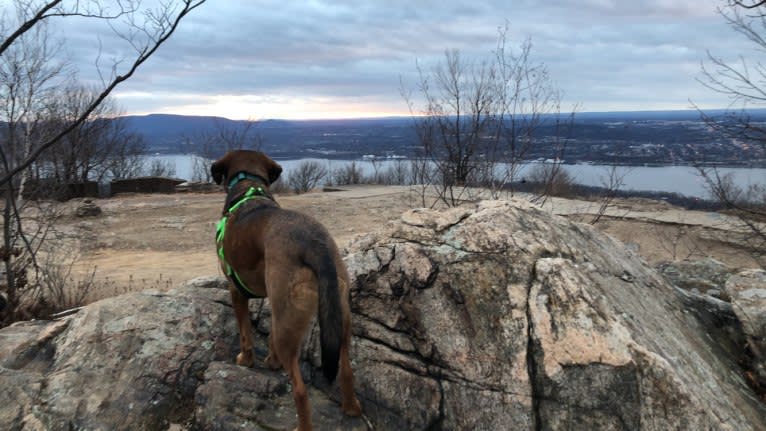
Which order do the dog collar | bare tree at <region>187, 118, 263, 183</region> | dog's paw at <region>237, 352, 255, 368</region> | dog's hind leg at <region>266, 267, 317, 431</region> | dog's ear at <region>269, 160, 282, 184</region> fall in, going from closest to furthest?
dog's hind leg at <region>266, 267, 317, 431</region> < dog's paw at <region>237, 352, 255, 368</region> < the dog collar < dog's ear at <region>269, 160, 282, 184</region> < bare tree at <region>187, 118, 263, 183</region>

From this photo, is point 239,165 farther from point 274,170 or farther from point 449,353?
point 449,353

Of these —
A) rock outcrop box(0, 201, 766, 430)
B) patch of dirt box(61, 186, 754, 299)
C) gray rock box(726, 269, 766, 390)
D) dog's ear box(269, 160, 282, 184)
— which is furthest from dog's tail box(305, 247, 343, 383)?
patch of dirt box(61, 186, 754, 299)

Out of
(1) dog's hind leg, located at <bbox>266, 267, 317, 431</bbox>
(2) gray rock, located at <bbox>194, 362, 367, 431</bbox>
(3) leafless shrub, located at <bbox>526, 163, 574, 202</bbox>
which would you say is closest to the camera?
(1) dog's hind leg, located at <bbox>266, 267, 317, 431</bbox>

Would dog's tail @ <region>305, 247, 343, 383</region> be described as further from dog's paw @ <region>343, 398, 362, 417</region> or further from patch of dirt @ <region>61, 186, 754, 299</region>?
patch of dirt @ <region>61, 186, 754, 299</region>

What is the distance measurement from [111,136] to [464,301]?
1097 inches

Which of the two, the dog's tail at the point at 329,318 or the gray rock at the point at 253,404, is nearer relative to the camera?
the dog's tail at the point at 329,318

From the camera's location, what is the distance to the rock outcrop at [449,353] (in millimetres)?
2857

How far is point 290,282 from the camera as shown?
2.87m

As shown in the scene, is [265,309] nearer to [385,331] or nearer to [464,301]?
[385,331]

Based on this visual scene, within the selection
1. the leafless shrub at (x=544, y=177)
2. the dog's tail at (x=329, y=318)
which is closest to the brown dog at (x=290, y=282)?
the dog's tail at (x=329, y=318)

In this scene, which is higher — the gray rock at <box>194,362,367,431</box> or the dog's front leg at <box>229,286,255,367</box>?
the dog's front leg at <box>229,286,255,367</box>

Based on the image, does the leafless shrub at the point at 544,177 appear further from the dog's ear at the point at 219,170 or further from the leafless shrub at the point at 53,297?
the leafless shrub at the point at 53,297

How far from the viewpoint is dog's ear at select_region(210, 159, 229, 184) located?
4.11 m

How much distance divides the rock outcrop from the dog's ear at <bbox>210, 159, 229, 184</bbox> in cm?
104
